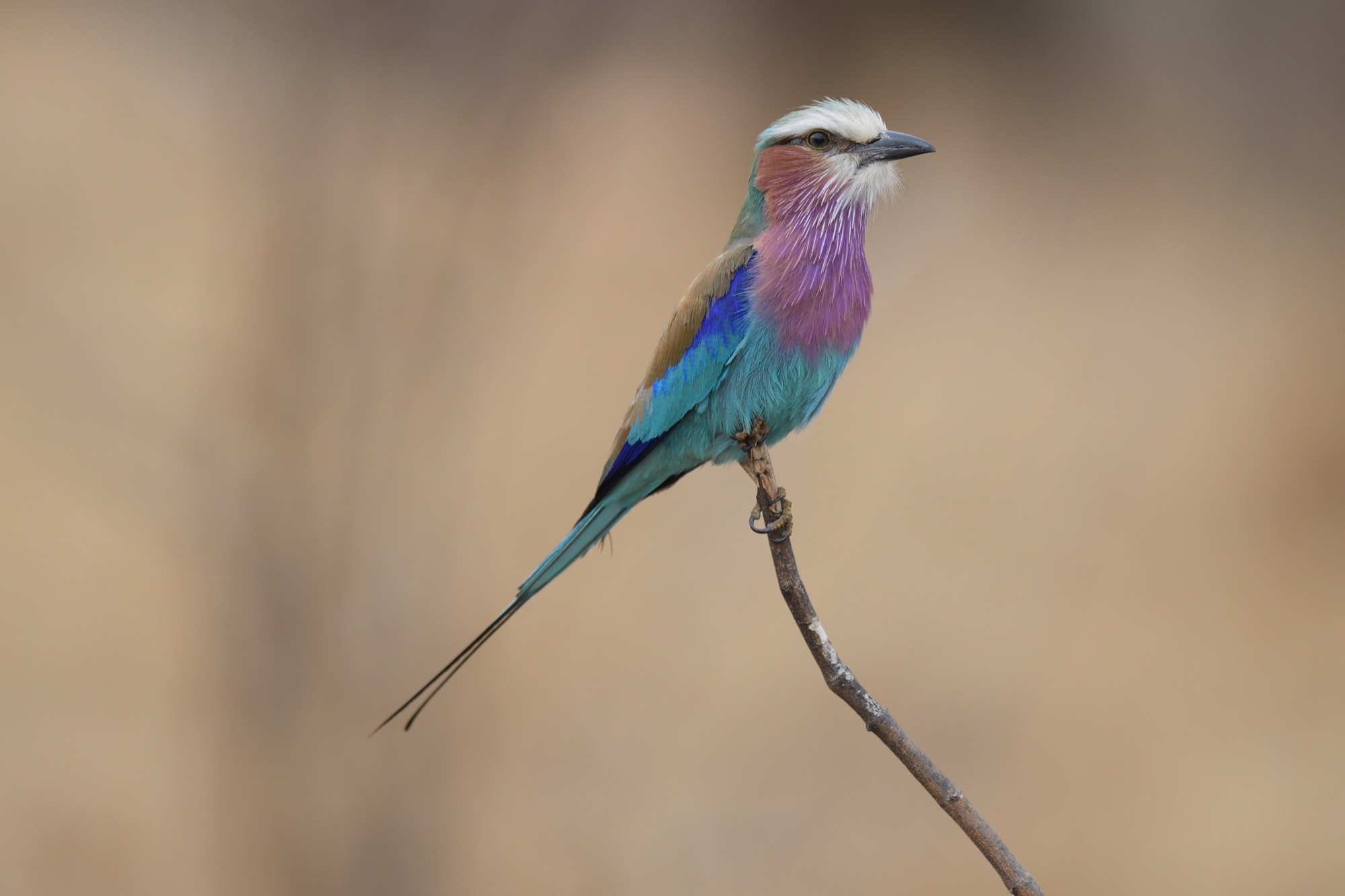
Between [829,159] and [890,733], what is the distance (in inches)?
35.4

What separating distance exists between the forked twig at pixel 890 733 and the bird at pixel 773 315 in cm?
30

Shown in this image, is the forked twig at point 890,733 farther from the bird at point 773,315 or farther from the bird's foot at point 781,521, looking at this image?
the bird at point 773,315

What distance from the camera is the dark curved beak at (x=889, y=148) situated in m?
1.41

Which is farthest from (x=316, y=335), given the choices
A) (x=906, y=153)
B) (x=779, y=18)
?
(x=779, y=18)

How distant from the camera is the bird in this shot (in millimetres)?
1395

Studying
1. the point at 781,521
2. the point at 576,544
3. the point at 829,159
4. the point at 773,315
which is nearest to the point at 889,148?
the point at 829,159

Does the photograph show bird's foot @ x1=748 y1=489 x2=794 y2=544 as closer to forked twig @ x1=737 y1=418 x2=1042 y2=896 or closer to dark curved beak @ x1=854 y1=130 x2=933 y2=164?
forked twig @ x1=737 y1=418 x2=1042 y2=896

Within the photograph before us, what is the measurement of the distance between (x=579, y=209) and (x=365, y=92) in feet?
2.87

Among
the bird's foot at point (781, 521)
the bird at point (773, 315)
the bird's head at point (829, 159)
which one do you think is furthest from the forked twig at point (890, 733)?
the bird's head at point (829, 159)

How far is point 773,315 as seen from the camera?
1385mm

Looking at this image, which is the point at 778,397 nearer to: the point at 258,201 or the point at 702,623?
the point at 702,623

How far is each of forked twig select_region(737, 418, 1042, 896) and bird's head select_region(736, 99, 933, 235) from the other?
1.78ft

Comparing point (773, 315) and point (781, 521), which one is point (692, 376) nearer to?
point (773, 315)

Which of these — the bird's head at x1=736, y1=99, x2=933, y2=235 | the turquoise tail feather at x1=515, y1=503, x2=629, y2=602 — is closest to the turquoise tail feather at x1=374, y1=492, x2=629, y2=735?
the turquoise tail feather at x1=515, y1=503, x2=629, y2=602
